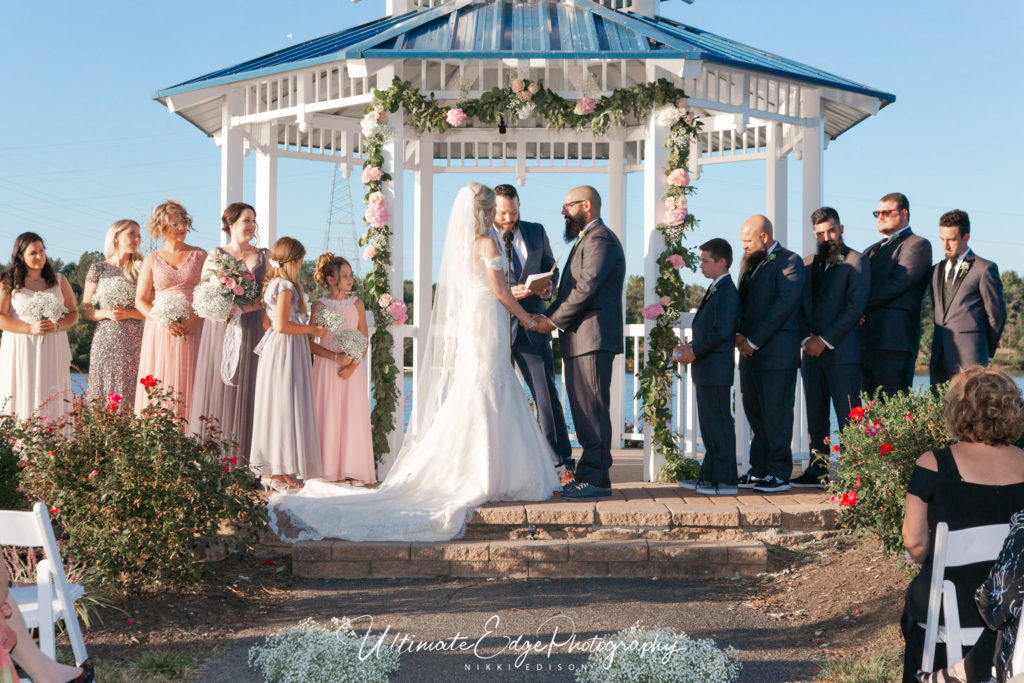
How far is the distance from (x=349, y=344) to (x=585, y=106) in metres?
2.93

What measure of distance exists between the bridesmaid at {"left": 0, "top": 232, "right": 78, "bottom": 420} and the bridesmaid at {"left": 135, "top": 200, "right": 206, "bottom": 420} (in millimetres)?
878

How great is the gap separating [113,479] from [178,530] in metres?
0.44

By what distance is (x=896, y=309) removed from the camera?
7.28 m

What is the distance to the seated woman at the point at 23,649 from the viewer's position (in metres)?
2.67

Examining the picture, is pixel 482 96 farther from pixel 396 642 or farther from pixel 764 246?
pixel 396 642

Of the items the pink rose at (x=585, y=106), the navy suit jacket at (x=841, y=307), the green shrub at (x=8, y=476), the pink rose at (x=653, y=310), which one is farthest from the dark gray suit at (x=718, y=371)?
the green shrub at (x=8, y=476)

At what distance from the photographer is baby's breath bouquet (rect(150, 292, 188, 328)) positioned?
6.97 m

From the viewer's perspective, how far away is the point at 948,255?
7.16 metres

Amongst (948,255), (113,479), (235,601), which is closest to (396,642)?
(235,601)

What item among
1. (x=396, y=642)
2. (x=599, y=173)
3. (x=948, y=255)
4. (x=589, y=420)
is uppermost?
(x=599, y=173)

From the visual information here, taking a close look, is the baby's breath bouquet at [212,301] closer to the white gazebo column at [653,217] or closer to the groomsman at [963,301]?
the white gazebo column at [653,217]

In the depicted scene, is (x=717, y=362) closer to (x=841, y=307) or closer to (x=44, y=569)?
(x=841, y=307)

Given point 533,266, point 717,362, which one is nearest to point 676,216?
point 533,266

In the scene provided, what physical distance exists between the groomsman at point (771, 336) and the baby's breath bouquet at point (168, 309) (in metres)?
4.08
